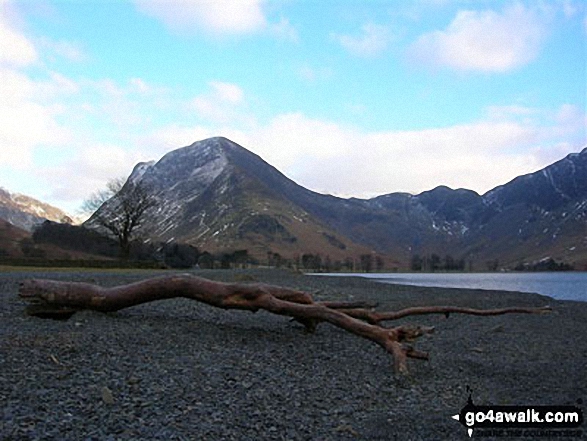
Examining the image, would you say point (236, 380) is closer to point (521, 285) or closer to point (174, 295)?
point (174, 295)

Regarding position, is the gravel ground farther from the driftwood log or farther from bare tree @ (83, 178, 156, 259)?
bare tree @ (83, 178, 156, 259)

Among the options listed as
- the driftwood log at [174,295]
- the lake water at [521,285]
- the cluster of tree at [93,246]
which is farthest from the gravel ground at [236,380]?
the cluster of tree at [93,246]

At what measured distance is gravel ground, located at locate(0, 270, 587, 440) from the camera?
889 cm

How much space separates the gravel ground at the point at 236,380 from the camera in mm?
8891

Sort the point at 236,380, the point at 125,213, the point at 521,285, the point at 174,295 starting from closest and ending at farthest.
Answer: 1. the point at 236,380
2. the point at 174,295
3. the point at 125,213
4. the point at 521,285

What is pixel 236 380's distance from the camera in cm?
1157

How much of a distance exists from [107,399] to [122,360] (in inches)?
97.6

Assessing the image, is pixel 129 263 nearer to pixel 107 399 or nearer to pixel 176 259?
pixel 176 259

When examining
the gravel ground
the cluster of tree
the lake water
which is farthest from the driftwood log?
the cluster of tree

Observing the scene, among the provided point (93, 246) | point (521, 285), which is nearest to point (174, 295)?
point (93, 246)

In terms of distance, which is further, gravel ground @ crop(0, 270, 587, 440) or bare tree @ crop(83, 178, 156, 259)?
bare tree @ crop(83, 178, 156, 259)

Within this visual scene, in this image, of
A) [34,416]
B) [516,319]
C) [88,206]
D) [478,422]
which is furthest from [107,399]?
[88,206]

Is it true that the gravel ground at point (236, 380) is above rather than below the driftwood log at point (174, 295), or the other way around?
below

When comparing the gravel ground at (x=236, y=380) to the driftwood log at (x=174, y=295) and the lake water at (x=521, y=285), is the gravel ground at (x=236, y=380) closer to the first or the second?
the driftwood log at (x=174, y=295)
